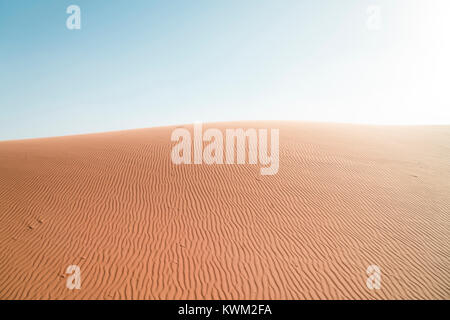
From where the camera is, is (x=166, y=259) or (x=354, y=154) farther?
(x=354, y=154)

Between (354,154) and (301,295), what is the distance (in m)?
13.7

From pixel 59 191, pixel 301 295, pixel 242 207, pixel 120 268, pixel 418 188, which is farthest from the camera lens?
pixel 418 188

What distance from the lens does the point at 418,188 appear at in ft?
41.5

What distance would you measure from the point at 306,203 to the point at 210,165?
5637mm

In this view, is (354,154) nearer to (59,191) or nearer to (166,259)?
(166,259)

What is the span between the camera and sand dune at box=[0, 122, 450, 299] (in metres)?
6.29

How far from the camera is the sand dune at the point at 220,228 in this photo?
629cm

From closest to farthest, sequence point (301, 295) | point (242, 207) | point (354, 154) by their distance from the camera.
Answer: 1. point (301, 295)
2. point (242, 207)
3. point (354, 154)

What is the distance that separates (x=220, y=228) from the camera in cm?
868

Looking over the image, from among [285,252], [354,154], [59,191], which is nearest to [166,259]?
[285,252]

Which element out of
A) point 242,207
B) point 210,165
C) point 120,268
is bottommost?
point 120,268
